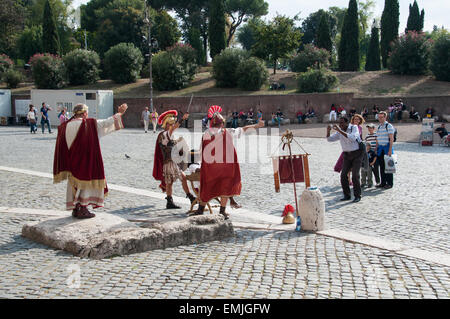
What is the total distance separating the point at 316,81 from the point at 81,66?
20.5 metres

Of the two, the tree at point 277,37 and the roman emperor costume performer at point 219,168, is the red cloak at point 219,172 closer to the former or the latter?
the roman emperor costume performer at point 219,168

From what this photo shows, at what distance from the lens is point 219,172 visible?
720cm

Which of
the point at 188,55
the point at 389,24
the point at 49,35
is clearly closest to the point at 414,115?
the point at 389,24

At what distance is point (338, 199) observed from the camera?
926cm

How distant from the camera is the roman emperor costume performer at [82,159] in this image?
645 centimetres

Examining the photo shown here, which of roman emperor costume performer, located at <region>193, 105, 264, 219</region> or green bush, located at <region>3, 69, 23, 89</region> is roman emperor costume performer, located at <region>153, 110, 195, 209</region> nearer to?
roman emperor costume performer, located at <region>193, 105, 264, 219</region>

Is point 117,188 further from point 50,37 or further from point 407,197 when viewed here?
point 50,37

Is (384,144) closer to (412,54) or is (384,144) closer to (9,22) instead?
(412,54)

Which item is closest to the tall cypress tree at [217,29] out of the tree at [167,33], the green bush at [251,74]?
the tree at [167,33]

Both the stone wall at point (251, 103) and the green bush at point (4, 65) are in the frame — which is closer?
the stone wall at point (251, 103)

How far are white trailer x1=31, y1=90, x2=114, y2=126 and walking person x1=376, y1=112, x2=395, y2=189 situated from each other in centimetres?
2432

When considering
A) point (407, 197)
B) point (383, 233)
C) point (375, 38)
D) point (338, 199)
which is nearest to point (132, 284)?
point (383, 233)

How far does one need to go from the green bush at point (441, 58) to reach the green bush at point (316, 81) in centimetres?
804

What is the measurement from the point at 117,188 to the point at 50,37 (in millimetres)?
42249
